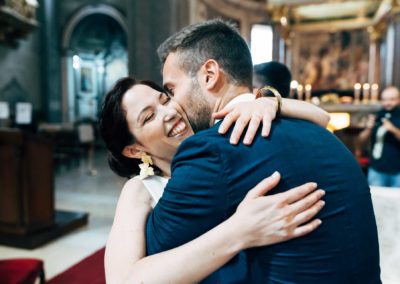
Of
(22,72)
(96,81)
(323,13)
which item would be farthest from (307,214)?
(96,81)

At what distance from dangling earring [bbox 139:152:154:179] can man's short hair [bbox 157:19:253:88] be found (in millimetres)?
528

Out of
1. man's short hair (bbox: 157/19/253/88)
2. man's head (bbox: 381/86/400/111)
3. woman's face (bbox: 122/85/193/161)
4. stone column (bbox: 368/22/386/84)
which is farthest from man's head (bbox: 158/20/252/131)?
stone column (bbox: 368/22/386/84)

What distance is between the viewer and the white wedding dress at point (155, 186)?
58.9 inches

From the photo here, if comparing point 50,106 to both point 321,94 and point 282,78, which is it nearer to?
point 321,94

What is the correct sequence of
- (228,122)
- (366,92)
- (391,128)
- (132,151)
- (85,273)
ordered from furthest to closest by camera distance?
(366,92) < (391,128) < (85,273) < (132,151) < (228,122)

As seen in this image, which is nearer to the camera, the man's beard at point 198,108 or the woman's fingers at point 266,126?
the woman's fingers at point 266,126

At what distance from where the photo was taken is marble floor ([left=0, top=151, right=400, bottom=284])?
7.15ft

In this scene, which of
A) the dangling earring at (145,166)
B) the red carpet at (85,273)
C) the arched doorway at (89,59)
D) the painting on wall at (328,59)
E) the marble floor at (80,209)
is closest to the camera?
the dangling earring at (145,166)

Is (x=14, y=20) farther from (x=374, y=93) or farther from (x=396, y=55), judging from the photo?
(x=396, y=55)

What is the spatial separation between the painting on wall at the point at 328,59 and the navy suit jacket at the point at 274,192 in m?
11.9

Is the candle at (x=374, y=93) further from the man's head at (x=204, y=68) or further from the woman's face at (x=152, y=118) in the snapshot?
the man's head at (x=204, y=68)

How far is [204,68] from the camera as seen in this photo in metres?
1.33

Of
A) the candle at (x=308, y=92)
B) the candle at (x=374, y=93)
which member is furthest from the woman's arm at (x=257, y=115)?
the candle at (x=374, y=93)

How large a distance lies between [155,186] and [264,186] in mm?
724
